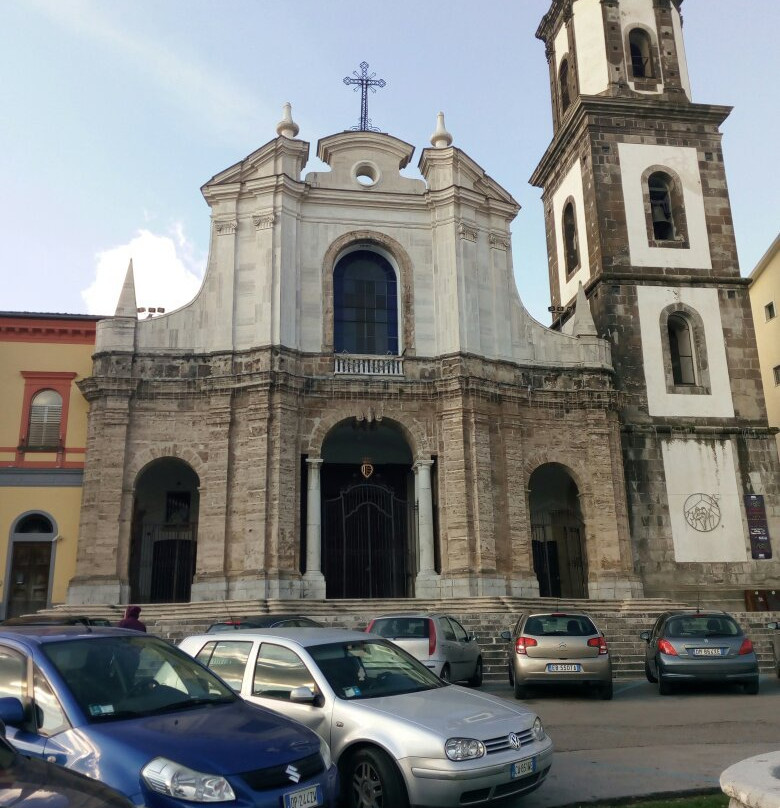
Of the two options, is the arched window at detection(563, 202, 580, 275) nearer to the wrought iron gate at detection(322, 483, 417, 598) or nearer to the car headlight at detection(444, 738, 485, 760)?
the wrought iron gate at detection(322, 483, 417, 598)

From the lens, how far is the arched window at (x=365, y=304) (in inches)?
1006

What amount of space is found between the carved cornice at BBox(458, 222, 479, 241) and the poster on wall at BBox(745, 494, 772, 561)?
11.7m

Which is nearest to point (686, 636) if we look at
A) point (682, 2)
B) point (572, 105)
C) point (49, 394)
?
point (49, 394)

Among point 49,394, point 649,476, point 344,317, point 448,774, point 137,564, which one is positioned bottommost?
point 448,774

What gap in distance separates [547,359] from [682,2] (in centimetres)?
1601

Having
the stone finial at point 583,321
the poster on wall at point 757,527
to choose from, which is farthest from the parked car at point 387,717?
the poster on wall at point 757,527

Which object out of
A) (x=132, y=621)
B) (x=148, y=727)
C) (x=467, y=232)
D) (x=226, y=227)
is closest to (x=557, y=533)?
(x=467, y=232)

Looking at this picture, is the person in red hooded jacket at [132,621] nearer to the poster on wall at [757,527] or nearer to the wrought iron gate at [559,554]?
the wrought iron gate at [559,554]

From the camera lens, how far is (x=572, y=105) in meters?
29.6

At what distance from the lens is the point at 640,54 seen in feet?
100

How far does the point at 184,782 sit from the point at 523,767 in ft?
9.42

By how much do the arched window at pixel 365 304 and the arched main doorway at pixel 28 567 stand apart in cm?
1002

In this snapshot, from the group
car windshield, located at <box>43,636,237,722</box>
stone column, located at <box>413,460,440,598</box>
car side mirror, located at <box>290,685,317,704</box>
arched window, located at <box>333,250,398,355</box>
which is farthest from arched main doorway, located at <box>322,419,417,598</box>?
car windshield, located at <box>43,636,237,722</box>

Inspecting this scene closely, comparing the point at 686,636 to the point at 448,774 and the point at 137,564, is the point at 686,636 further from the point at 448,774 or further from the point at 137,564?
the point at 137,564
